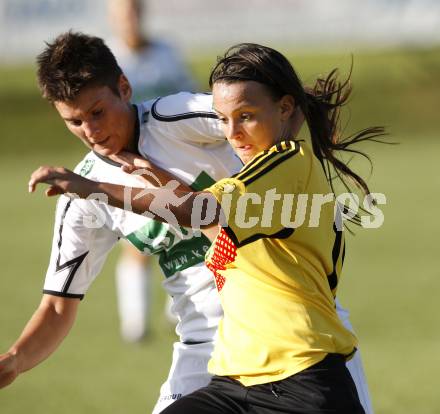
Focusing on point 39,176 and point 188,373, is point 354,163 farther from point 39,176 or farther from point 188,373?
point 39,176

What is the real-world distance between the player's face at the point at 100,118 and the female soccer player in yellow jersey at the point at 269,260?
61 centimetres

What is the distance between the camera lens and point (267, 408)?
10.0ft

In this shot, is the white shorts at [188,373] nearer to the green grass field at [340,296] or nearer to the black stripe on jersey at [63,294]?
the black stripe on jersey at [63,294]

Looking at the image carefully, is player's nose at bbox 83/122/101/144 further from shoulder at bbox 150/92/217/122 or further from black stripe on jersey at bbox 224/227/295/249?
black stripe on jersey at bbox 224/227/295/249

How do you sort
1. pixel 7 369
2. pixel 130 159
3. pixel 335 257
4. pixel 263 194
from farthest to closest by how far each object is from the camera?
pixel 130 159 < pixel 7 369 < pixel 335 257 < pixel 263 194

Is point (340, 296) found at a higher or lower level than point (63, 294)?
lower

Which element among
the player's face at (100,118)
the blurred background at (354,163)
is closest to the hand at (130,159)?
the player's face at (100,118)

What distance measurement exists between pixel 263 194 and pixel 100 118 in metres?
0.96

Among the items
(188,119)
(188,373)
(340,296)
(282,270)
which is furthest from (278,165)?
(340,296)

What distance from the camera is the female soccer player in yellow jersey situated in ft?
9.67

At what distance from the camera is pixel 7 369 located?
11.4ft

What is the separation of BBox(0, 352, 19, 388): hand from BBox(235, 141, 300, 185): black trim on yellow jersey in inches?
42.7

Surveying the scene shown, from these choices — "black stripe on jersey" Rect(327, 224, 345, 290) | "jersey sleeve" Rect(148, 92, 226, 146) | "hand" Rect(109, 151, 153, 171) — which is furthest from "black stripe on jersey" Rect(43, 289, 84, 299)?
"black stripe on jersey" Rect(327, 224, 345, 290)

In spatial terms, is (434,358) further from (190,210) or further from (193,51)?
(193,51)
